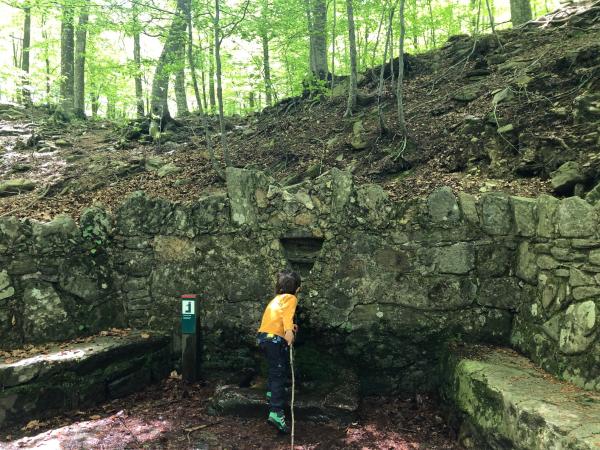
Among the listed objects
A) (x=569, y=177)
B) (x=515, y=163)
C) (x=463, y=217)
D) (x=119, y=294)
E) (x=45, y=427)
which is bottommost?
(x=45, y=427)

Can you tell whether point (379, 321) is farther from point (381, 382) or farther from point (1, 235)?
point (1, 235)

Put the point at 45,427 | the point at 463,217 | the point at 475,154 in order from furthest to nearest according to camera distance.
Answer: the point at 475,154 → the point at 463,217 → the point at 45,427

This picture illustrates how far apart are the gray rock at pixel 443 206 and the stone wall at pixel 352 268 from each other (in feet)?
0.03

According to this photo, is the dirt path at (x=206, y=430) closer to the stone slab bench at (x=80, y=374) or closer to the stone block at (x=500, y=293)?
the stone slab bench at (x=80, y=374)

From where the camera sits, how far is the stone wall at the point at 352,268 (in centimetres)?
387

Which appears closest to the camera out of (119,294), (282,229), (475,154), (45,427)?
(45,427)

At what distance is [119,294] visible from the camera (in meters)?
4.97

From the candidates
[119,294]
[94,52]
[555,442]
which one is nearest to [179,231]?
[119,294]

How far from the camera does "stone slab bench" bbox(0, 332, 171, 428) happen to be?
3.69 metres

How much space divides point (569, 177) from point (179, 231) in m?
4.42

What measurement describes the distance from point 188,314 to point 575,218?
12.9 ft

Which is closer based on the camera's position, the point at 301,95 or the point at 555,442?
the point at 555,442

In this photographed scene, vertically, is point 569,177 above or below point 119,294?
above

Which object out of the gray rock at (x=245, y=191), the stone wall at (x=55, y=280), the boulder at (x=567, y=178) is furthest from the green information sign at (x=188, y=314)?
the boulder at (x=567, y=178)
